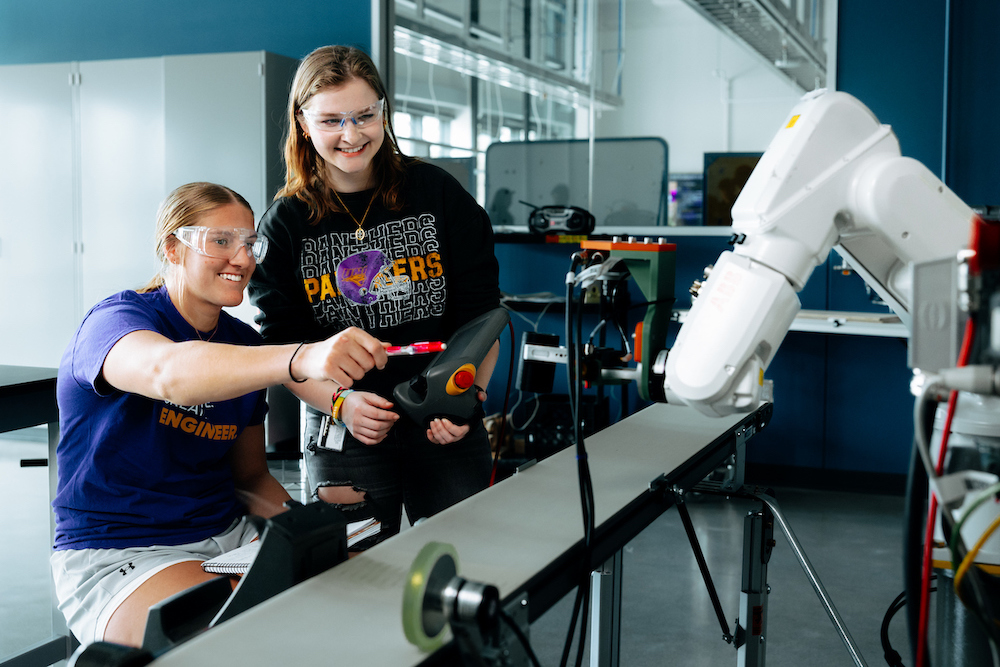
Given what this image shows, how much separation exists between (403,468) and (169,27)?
4.23 metres

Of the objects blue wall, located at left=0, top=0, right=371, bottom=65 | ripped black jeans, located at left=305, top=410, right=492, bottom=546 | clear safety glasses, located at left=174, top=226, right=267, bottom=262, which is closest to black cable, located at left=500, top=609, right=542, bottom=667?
ripped black jeans, located at left=305, top=410, right=492, bottom=546

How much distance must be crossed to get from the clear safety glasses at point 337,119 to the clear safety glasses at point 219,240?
24 cm

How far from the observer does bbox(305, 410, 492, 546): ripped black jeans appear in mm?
1732

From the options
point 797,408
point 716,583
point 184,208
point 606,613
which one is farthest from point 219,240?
point 797,408

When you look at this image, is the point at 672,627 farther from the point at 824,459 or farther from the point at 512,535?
the point at 824,459

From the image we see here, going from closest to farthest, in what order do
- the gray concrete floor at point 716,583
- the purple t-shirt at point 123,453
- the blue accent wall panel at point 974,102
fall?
the purple t-shirt at point 123,453, the gray concrete floor at point 716,583, the blue accent wall panel at point 974,102

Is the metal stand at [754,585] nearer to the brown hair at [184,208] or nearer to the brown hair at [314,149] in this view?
the brown hair at [314,149]

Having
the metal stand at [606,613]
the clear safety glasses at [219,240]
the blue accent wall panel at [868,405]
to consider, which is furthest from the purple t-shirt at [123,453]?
the blue accent wall panel at [868,405]

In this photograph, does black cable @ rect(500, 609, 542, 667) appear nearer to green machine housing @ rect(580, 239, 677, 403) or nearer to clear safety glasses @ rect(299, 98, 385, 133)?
green machine housing @ rect(580, 239, 677, 403)

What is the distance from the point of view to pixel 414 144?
484 cm

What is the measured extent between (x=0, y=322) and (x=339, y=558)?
497cm

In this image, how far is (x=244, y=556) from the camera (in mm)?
1294

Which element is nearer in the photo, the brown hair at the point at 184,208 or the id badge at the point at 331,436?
the brown hair at the point at 184,208

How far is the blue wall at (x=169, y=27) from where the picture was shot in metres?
4.58
